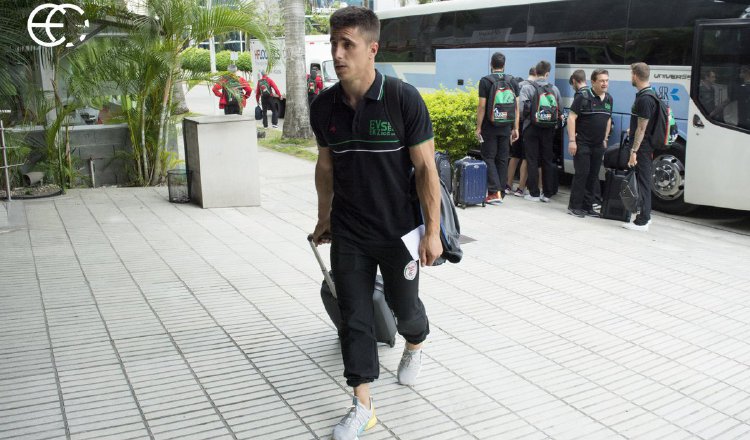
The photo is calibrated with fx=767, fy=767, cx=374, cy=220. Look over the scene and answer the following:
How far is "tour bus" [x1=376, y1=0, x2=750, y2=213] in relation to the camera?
8.91 meters

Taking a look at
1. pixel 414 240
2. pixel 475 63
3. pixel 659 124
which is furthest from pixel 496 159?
pixel 414 240

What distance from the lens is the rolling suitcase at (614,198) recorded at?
9102 mm

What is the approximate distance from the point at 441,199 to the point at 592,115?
5.84m

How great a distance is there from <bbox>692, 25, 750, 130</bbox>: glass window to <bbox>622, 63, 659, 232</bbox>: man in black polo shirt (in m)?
1.08

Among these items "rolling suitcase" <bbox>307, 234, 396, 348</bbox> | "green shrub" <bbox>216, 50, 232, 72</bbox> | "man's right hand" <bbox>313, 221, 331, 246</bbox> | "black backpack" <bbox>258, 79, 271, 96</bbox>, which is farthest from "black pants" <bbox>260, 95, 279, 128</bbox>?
"green shrub" <bbox>216, 50, 232, 72</bbox>

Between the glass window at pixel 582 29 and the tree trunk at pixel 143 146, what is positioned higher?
the glass window at pixel 582 29

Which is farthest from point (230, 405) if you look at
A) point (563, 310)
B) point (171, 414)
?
point (563, 310)

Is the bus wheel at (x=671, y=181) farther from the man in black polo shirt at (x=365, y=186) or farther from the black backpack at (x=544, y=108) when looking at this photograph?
the man in black polo shirt at (x=365, y=186)

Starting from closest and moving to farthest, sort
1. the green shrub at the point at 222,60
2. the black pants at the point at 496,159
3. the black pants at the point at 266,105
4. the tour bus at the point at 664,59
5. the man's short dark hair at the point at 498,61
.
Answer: the tour bus at the point at 664,59 → the man's short dark hair at the point at 498,61 → the black pants at the point at 496,159 → the black pants at the point at 266,105 → the green shrub at the point at 222,60

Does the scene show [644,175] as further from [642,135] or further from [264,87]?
[264,87]

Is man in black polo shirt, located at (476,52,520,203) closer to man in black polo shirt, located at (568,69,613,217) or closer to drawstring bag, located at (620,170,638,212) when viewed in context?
man in black polo shirt, located at (568,69,613,217)

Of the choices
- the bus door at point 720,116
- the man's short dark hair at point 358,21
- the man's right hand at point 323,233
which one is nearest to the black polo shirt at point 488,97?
the bus door at point 720,116

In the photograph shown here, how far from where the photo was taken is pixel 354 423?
374 centimetres

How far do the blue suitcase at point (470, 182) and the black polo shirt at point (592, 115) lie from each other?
1.30m
